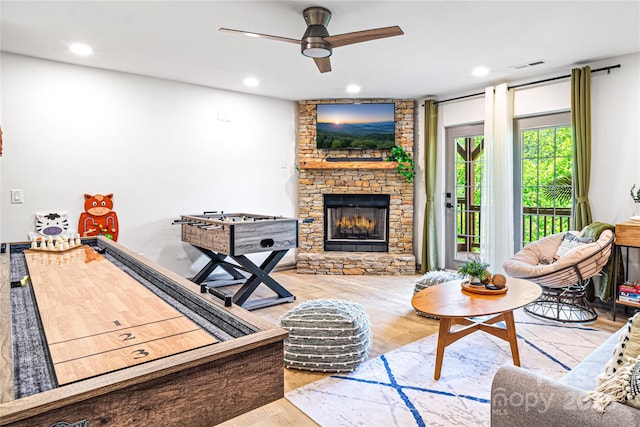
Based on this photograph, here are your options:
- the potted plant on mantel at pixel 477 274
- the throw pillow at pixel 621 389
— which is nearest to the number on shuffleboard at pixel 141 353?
the throw pillow at pixel 621 389

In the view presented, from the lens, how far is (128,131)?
441cm

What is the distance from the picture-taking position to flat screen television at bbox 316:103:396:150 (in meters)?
5.61

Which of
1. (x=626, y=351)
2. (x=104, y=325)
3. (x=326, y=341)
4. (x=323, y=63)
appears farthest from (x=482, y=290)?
(x=104, y=325)

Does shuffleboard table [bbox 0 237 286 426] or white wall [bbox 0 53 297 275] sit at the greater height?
white wall [bbox 0 53 297 275]

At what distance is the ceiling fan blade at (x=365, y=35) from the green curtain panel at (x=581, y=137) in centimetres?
244

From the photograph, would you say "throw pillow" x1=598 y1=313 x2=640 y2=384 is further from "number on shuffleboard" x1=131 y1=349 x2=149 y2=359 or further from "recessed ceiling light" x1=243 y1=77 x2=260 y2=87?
"recessed ceiling light" x1=243 y1=77 x2=260 y2=87

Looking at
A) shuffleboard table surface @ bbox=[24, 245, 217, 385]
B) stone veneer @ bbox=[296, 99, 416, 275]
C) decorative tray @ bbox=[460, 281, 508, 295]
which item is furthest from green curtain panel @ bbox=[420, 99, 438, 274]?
shuffleboard table surface @ bbox=[24, 245, 217, 385]

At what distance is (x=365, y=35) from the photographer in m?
2.65

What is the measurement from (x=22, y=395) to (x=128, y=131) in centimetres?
413

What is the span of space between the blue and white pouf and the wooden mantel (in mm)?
3245

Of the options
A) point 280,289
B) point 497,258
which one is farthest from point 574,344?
point 280,289

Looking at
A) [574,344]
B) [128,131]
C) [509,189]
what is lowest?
[574,344]

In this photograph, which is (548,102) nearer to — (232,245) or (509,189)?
(509,189)

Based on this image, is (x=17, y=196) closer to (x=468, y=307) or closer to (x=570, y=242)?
(x=468, y=307)
